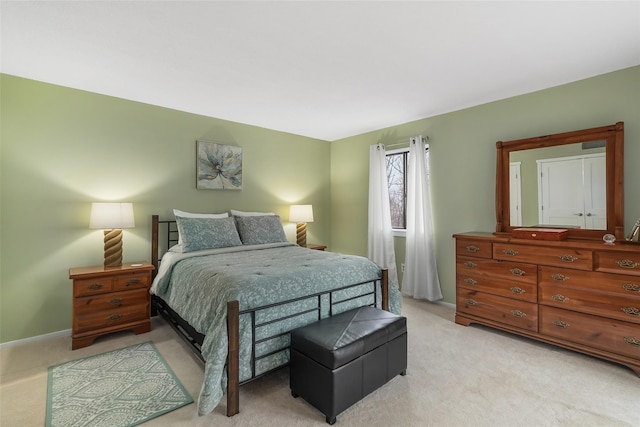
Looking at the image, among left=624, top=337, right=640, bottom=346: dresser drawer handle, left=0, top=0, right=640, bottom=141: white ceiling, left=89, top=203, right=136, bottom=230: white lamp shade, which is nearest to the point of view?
left=0, top=0, right=640, bottom=141: white ceiling

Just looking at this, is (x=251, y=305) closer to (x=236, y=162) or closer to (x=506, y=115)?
(x=236, y=162)

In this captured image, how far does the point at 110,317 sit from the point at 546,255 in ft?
13.3

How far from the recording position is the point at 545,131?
10.4ft

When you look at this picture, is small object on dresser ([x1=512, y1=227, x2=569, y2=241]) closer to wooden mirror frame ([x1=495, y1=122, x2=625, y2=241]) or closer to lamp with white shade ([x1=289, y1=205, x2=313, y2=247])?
wooden mirror frame ([x1=495, y1=122, x2=625, y2=241])

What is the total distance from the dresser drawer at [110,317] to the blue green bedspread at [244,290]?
0.23m

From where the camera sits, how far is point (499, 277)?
3.02 m

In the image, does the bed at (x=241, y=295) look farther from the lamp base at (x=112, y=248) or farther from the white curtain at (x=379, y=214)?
the white curtain at (x=379, y=214)

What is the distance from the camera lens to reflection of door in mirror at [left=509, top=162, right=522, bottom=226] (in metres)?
3.30

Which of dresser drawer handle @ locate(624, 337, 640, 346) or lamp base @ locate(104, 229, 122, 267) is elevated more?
lamp base @ locate(104, 229, 122, 267)

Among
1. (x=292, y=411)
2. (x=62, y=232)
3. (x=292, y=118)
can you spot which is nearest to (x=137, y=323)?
(x=62, y=232)

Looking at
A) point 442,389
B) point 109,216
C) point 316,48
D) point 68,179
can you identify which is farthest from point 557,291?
point 68,179

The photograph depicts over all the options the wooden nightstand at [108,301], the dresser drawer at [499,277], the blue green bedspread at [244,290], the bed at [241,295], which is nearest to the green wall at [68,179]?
the wooden nightstand at [108,301]

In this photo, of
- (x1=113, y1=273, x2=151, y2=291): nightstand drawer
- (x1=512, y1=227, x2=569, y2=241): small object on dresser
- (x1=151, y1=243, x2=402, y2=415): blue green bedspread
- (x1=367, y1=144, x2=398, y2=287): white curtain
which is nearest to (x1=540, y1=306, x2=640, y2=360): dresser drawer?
(x1=512, y1=227, x2=569, y2=241): small object on dresser

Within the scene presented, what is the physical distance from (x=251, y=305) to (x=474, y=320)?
8.05ft
